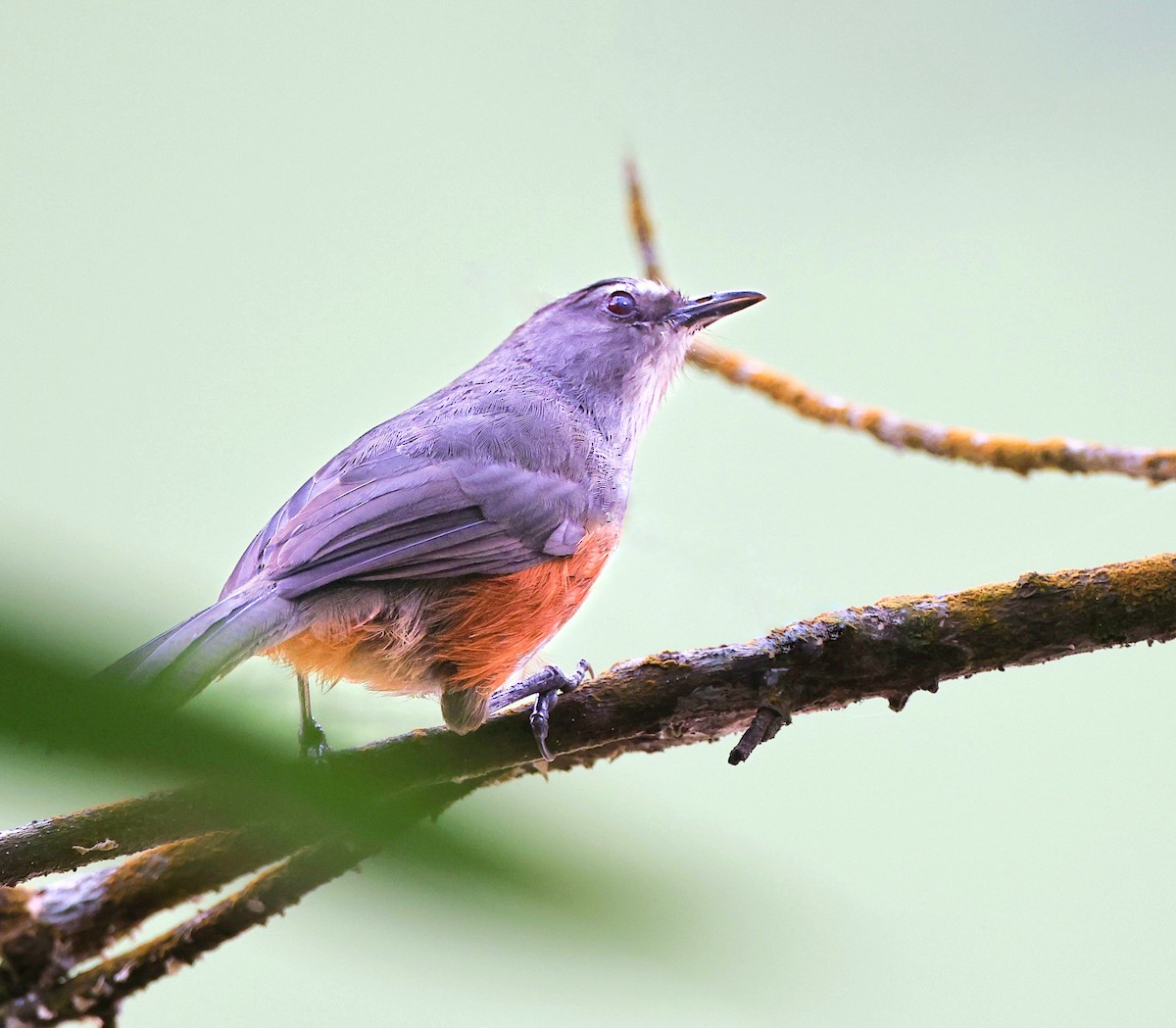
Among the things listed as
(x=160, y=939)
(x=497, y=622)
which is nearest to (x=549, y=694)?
(x=497, y=622)

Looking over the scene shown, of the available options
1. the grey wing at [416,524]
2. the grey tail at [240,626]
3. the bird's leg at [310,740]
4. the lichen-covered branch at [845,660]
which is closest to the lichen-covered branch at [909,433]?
the lichen-covered branch at [845,660]

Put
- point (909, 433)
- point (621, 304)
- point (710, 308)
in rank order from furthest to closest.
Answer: point (621, 304) < point (710, 308) < point (909, 433)

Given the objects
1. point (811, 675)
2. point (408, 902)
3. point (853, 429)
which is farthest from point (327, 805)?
point (853, 429)

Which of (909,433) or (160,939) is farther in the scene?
(909,433)

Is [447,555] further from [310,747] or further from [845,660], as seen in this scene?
[310,747]

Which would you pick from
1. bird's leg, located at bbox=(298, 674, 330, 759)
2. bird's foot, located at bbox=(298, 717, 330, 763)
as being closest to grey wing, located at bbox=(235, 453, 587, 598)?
bird's leg, located at bbox=(298, 674, 330, 759)

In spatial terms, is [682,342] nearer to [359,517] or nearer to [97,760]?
[359,517]
